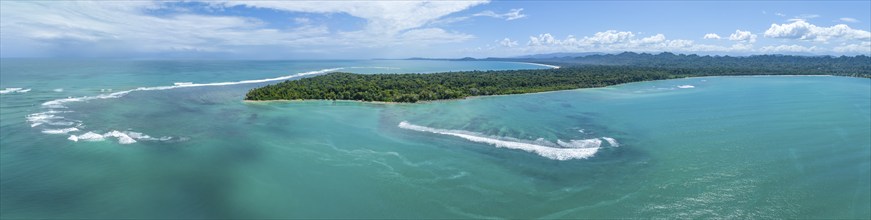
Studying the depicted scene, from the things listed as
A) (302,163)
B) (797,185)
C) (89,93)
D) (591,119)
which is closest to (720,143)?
(797,185)

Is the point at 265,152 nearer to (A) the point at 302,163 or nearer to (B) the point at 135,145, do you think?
(A) the point at 302,163

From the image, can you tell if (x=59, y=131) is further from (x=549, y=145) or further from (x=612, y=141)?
(x=612, y=141)

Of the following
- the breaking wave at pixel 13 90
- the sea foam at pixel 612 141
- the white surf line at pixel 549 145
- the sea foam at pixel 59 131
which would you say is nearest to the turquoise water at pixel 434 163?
the white surf line at pixel 549 145

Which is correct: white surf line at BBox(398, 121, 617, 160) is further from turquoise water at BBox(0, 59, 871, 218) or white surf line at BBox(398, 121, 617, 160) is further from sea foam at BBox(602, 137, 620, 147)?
turquoise water at BBox(0, 59, 871, 218)

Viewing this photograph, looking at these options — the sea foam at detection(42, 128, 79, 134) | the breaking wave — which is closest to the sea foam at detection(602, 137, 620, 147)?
the sea foam at detection(42, 128, 79, 134)

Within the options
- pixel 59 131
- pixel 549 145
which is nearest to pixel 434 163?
pixel 549 145
